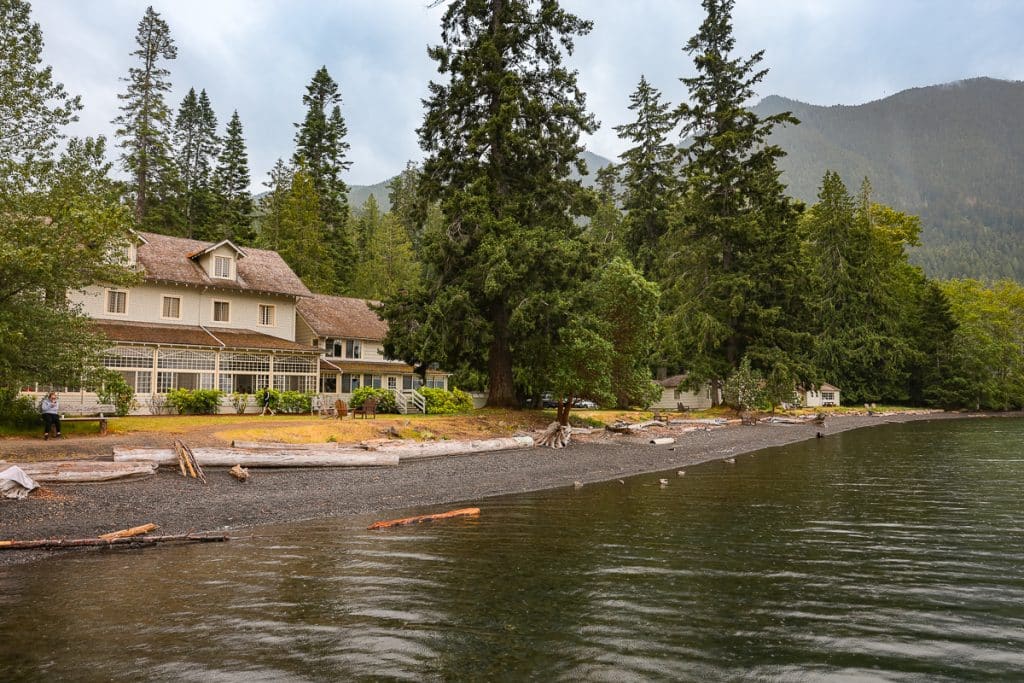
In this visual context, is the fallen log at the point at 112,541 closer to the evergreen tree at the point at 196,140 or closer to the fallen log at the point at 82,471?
the fallen log at the point at 82,471

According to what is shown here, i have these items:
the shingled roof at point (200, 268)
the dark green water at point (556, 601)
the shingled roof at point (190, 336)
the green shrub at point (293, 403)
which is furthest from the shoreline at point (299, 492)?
the shingled roof at point (200, 268)

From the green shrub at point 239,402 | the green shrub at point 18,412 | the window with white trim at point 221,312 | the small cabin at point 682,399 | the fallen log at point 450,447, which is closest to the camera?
the green shrub at point 18,412

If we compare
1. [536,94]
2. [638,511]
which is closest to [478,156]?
[536,94]

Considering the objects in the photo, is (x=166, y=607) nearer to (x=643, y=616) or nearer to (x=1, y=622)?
(x=1, y=622)

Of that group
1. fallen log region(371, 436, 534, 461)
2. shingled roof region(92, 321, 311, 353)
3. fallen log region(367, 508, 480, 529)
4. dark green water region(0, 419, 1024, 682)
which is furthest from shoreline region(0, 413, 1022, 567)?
shingled roof region(92, 321, 311, 353)

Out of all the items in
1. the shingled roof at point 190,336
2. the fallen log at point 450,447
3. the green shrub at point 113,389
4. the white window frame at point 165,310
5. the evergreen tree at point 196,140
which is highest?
the evergreen tree at point 196,140

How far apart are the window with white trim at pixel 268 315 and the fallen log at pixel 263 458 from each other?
2298 centimetres

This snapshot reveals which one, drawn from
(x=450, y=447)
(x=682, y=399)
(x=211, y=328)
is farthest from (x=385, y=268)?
(x=450, y=447)

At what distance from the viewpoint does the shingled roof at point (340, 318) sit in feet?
146

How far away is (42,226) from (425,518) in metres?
15.2

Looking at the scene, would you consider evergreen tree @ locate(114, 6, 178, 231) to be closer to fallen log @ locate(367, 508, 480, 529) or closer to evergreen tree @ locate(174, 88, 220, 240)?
evergreen tree @ locate(174, 88, 220, 240)

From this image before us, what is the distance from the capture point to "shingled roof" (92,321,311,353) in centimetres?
3244

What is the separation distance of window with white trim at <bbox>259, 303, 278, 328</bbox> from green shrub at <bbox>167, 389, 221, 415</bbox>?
25.9 feet

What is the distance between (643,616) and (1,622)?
7.14m
